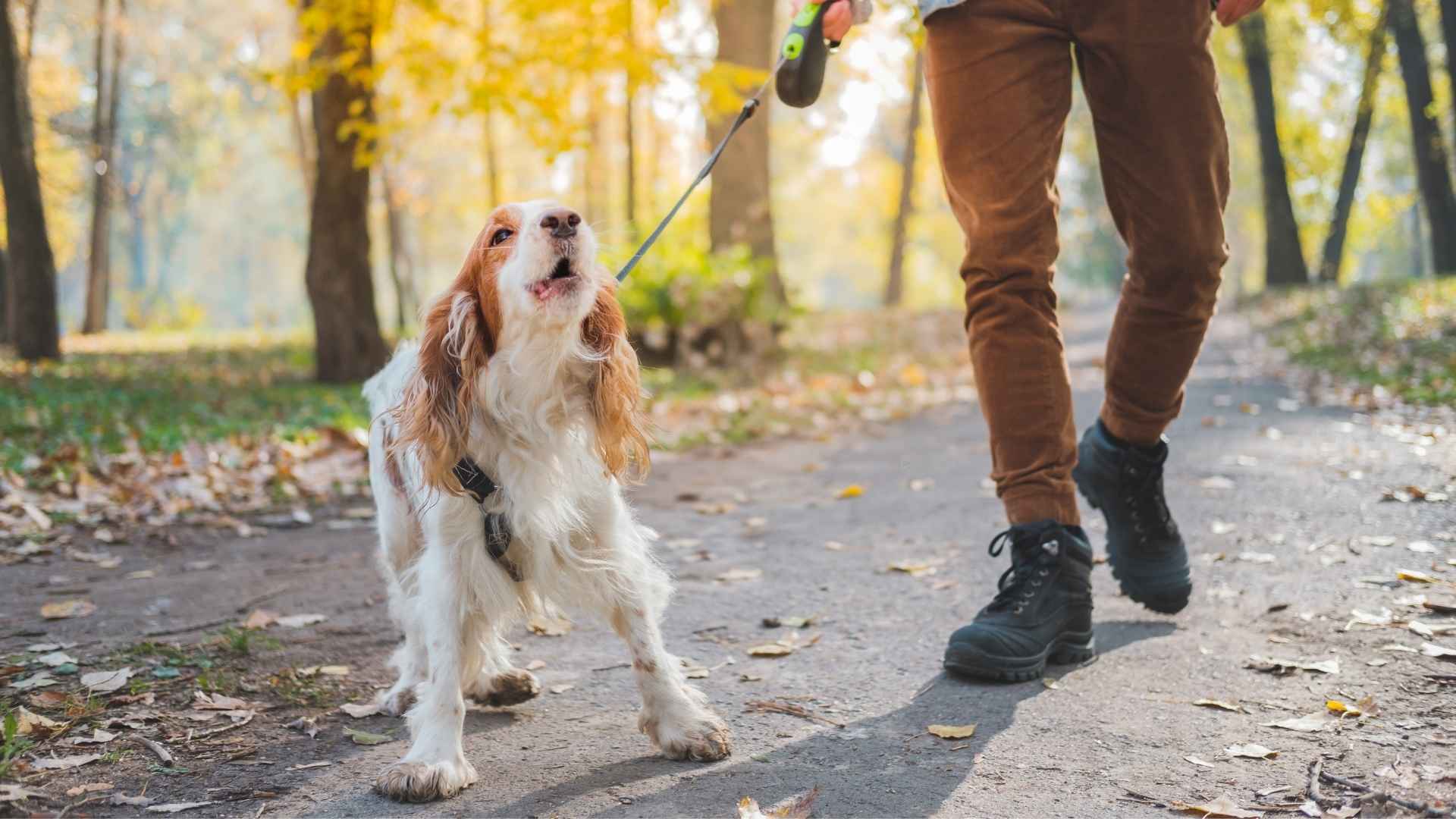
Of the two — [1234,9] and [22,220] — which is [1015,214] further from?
[22,220]

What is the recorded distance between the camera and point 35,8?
19.1m

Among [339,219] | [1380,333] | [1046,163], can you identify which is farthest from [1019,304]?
[1380,333]

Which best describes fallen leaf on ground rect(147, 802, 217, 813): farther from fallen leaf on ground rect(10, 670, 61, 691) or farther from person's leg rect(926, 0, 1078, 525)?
person's leg rect(926, 0, 1078, 525)

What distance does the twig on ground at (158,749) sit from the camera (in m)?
2.67

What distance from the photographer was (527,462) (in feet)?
8.98

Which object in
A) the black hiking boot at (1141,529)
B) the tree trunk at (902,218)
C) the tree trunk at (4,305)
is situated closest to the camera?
the black hiking boot at (1141,529)

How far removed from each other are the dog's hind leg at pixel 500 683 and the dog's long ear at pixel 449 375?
63cm

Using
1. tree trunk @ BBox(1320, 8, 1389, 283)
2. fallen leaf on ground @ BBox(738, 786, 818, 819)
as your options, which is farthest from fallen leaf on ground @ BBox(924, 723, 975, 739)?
tree trunk @ BBox(1320, 8, 1389, 283)

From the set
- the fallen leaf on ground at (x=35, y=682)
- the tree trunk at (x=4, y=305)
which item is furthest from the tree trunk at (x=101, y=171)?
the fallen leaf on ground at (x=35, y=682)

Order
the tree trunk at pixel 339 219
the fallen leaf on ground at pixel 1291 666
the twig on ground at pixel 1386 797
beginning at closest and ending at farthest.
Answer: the twig on ground at pixel 1386 797
the fallen leaf on ground at pixel 1291 666
the tree trunk at pixel 339 219

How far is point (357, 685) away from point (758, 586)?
4.82 feet

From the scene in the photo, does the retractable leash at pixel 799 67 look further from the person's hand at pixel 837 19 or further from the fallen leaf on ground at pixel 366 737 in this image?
the fallen leaf on ground at pixel 366 737

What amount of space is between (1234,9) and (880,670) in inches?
80.5

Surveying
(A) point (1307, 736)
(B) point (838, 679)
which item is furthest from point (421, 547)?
(A) point (1307, 736)
